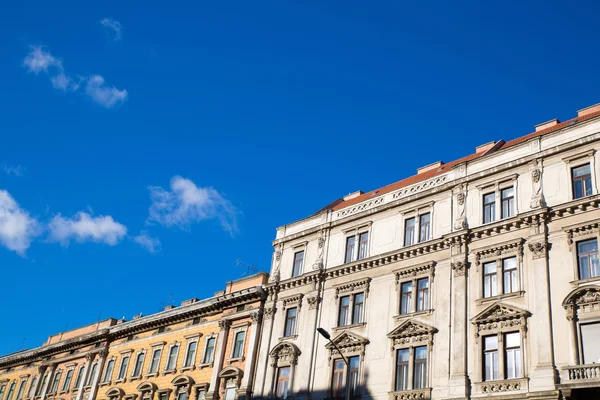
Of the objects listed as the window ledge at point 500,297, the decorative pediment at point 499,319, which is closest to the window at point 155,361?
the decorative pediment at point 499,319

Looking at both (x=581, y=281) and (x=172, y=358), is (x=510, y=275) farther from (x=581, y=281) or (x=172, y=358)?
(x=172, y=358)

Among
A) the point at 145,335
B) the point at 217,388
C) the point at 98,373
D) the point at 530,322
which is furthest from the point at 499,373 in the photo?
the point at 98,373

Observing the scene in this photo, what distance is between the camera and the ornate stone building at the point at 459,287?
2970 cm

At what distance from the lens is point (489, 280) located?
33375 mm

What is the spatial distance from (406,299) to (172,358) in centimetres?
2074

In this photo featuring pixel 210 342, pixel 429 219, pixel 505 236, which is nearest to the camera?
pixel 505 236

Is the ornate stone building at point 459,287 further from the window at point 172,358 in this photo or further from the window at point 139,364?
the window at point 139,364

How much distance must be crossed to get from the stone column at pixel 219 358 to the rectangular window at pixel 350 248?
1043cm

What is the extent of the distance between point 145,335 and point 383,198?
24.3 meters

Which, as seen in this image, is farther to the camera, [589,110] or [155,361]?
[155,361]

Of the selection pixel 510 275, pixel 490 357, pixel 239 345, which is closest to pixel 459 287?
pixel 510 275

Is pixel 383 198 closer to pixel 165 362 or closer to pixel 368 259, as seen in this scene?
pixel 368 259

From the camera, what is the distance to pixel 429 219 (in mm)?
38094

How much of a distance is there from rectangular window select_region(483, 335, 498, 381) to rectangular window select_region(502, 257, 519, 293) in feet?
8.43
